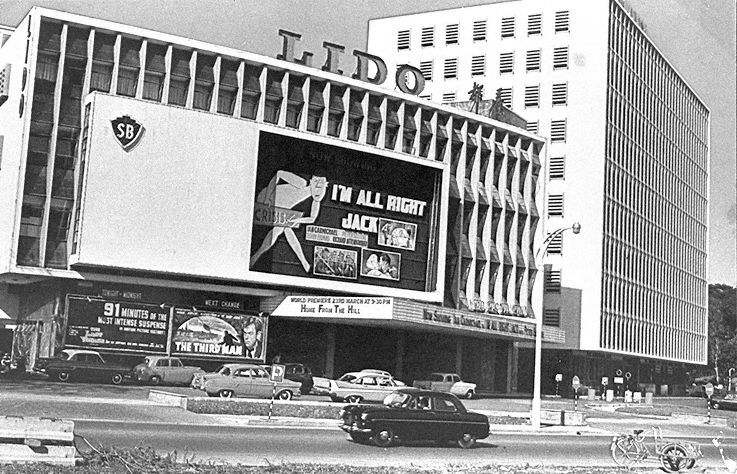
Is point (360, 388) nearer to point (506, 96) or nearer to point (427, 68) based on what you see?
point (506, 96)

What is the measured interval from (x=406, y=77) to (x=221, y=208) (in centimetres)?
2304

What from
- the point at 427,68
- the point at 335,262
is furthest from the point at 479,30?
the point at 335,262

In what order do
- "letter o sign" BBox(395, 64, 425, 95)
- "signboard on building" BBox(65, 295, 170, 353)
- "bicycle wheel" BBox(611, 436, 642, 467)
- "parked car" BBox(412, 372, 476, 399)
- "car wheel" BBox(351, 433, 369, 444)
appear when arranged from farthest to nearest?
"letter o sign" BBox(395, 64, 425, 95)
"parked car" BBox(412, 372, 476, 399)
"signboard on building" BBox(65, 295, 170, 353)
"bicycle wheel" BBox(611, 436, 642, 467)
"car wheel" BBox(351, 433, 369, 444)

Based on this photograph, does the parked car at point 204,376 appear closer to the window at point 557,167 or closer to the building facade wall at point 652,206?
the building facade wall at point 652,206

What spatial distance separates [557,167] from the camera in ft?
325

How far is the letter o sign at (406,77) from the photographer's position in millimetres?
75875

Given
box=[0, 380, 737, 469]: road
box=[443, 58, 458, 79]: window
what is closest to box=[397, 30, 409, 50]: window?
box=[443, 58, 458, 79]: window

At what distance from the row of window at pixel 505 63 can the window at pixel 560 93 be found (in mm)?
1751

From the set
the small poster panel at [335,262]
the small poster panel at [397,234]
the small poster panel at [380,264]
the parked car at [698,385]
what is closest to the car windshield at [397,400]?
the small poster panel at [335,262]

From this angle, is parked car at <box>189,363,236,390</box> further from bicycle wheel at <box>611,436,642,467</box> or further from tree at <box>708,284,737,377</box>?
tree at <box>708,284,737,377</box>

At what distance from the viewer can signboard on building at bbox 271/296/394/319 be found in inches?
2446

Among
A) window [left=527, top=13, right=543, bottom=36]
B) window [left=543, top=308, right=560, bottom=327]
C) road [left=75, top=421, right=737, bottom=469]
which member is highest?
window [left=527, top=13, right=543, bottom=36]

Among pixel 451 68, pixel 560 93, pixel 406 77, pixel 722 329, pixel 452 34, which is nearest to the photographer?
pixel 406 77

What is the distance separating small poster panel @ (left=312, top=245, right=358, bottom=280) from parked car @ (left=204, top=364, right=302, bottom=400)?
49.9ft
